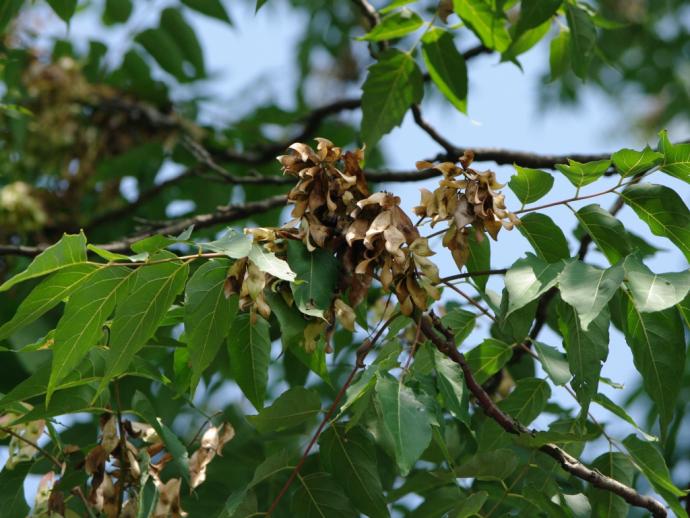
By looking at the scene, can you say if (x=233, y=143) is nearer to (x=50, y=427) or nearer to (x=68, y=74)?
(x=68, y=74)

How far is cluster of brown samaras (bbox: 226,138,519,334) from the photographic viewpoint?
4.67ft

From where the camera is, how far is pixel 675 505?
1619 millimetres

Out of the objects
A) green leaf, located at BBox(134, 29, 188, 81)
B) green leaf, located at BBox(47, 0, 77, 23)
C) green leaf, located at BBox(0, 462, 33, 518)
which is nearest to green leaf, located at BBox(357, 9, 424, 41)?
green leaf, located at BBox(47, 0, 77, 23)

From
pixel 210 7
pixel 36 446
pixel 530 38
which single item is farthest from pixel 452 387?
pixel 210 7

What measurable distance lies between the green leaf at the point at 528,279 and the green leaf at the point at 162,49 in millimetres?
2223

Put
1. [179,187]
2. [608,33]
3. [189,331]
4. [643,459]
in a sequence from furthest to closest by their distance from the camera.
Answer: [608,33] < [179,187] < [643,459] < [189,331]

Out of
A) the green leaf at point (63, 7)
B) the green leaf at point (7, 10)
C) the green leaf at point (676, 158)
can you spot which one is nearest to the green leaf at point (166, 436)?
the green leaf at point (676, 158)

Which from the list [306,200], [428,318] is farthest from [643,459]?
[306,200]

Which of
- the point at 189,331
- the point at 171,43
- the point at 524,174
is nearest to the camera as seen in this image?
the point at 189,331

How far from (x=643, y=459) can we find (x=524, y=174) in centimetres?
54

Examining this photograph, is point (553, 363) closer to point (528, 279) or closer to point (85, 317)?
point (528, 279)

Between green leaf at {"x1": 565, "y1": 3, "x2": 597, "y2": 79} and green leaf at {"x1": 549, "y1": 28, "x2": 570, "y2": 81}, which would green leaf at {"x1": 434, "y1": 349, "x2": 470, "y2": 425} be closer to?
green leaf at {"x1": 565, "y1": 3, "x2": 597, "y2": 79}

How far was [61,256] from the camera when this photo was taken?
144cm

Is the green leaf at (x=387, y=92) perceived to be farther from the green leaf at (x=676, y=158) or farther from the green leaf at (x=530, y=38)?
the green leaf at (x=676, y=158)
